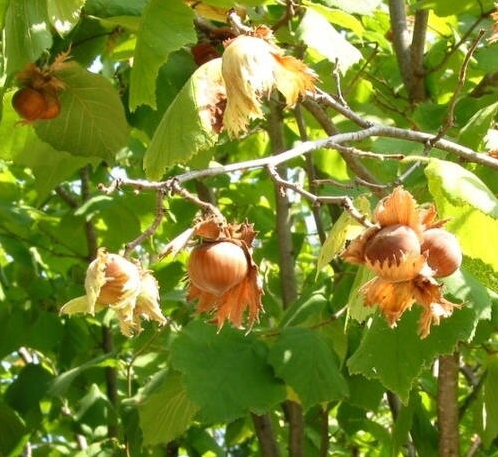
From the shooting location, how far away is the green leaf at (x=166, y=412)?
3246 mm

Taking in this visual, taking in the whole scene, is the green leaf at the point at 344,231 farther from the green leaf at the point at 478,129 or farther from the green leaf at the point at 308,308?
the green leaf at the point at 308,308

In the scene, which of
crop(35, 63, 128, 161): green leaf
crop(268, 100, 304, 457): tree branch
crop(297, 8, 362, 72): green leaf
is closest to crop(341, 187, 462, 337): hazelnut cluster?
crop(297, 8, 362, 72): green leaf

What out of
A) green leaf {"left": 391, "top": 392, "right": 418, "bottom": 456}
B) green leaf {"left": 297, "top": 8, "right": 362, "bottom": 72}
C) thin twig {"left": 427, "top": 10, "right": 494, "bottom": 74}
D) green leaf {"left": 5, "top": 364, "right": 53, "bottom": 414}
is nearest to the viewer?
green leaf {"left": 297, "top": 8, "right": 362, "bottom": 72}

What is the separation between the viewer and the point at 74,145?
3.00m

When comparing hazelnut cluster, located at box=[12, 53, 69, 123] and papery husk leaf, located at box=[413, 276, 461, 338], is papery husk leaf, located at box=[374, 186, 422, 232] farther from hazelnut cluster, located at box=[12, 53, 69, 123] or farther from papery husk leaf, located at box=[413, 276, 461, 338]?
hazelnut cluster, located at box=[12, 53, 69, 123]

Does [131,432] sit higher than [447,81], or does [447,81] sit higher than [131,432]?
[447,81]

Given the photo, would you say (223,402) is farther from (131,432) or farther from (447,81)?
(447,81)

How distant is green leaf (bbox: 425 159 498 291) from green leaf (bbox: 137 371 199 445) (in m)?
1.48

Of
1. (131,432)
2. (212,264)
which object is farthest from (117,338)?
(212,264)

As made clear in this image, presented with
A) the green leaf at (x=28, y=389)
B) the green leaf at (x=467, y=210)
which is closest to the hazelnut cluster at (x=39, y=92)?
the green leaf at (x=467, y=210)

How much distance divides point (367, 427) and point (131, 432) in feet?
3.02

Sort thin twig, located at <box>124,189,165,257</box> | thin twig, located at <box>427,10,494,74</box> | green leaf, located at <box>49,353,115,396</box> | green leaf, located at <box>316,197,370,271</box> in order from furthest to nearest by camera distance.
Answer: green leaf, located at <box>49,353,115,396</box>, thin twig, located at <box>427,10,494,74</box>, green leaf, located at <box>316,197,370,271</box>, thin twig, located at <box>124,189,165,257</box>

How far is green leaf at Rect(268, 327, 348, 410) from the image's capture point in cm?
290

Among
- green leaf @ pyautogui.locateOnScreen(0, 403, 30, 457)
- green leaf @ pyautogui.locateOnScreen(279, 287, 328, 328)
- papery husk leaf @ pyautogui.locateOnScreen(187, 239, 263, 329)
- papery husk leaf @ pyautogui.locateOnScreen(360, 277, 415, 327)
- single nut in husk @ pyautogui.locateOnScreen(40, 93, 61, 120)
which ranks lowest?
green leaf @ pyautogui.locateOnScreen(0, 403, 30, 457)
